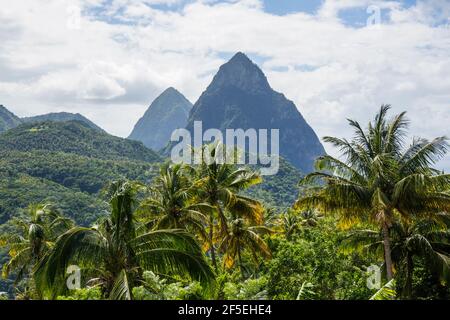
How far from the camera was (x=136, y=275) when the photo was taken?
39.3 ft

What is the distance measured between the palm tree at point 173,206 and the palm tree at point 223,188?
3.12 ft

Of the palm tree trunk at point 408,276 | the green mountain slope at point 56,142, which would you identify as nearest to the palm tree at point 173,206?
the palm tree trunk at point 408,276

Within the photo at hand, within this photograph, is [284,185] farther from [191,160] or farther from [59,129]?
[191,160]

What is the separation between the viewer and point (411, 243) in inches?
737

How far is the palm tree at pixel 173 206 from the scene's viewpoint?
21.4m

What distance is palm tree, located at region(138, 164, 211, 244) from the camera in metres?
21.4

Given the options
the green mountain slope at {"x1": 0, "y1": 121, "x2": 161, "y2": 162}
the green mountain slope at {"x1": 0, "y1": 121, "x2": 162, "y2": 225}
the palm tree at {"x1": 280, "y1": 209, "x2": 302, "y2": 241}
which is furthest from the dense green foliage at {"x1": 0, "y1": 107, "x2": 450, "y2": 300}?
the green mountain slope at {"x1": 0, "y1": 121, "x2": 161, "y2": 162}

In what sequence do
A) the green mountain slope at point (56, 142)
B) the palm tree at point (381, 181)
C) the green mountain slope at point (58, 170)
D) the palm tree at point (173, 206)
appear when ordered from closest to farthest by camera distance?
the palm tree at point (381, 181) < the palm tree at point (173, 206) < the green mountain slope at point (58, 170) < the green mountain slope at point (56, 142)

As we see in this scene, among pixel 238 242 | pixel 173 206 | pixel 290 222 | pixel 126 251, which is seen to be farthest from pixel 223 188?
pixel 290 222

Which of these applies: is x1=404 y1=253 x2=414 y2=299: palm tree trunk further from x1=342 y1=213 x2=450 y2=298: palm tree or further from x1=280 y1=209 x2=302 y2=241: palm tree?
x1=280 y1=209 x2=302 y2=241: palm tree

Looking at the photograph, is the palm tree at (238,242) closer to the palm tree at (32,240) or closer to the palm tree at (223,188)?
the palm tree at (223,188)

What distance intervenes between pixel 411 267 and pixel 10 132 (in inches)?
7466

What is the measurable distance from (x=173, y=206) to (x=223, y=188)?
2633mm
